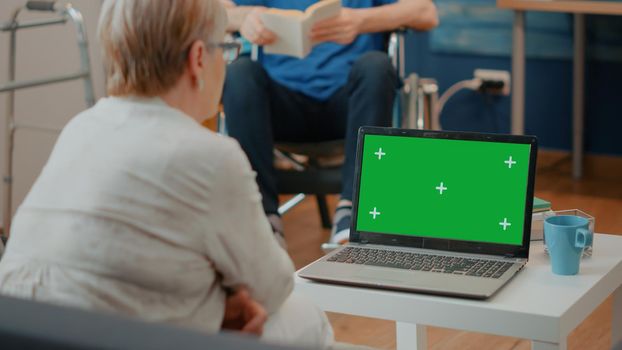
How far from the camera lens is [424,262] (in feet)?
5.71

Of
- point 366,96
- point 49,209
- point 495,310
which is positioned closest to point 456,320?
point 495,310

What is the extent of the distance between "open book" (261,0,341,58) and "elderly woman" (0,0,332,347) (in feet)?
4.16

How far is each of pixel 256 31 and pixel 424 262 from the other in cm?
118

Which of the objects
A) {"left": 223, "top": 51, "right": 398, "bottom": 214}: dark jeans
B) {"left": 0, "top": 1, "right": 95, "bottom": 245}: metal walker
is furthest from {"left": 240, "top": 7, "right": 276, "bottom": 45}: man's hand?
{"left": 0, "top": 1, "right": 95, "bottom": 245}: metal walker

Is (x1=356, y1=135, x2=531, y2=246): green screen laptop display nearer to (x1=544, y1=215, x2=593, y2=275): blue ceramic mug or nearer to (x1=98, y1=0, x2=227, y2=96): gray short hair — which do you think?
(x1=544, y1=215, x2=593, y2=275): blue ceramic mug

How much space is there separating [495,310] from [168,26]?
2.02 feet

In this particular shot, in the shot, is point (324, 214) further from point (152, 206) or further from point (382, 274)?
point (152, 206)

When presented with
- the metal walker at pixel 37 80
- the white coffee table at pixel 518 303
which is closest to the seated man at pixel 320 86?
the metal walker at pixel 37 80

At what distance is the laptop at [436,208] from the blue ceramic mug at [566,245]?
6cm

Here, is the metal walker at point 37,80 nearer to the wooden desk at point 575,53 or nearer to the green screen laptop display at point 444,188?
the green screen laptop display at point 444,188

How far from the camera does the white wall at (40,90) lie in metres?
3.47

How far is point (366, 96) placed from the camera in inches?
111

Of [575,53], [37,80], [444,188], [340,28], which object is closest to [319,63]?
[340,28]

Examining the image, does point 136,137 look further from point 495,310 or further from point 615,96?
point 615,96
